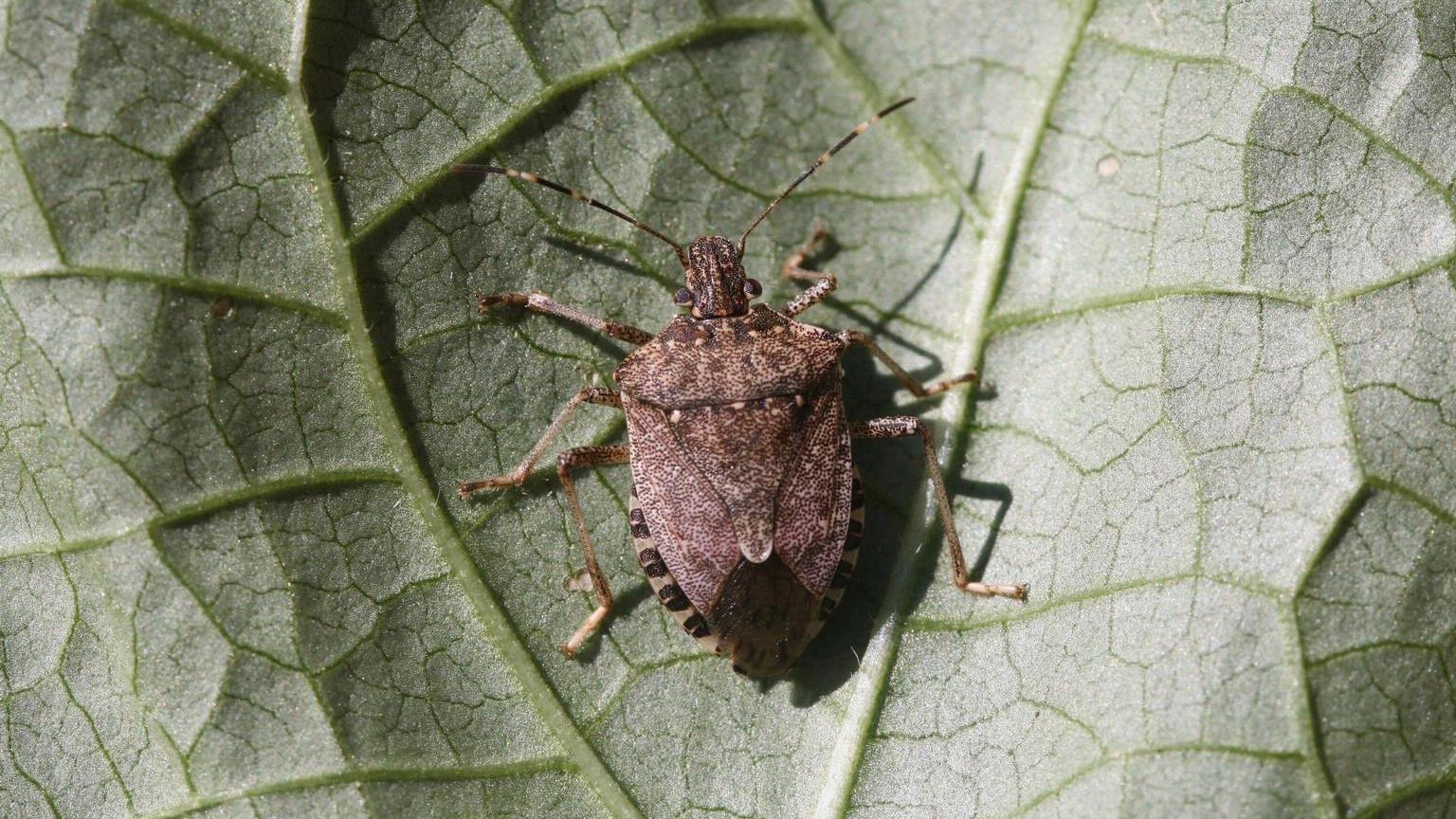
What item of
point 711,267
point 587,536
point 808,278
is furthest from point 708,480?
point 808,278

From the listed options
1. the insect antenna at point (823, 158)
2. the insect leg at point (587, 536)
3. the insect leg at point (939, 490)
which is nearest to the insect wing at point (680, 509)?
the insect leg at point (587, 536)

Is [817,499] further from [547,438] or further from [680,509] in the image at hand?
[547,438]

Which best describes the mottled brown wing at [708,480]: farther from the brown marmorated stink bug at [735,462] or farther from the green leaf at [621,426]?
the green leaf at [621,426]

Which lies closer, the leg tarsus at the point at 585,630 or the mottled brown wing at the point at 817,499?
the mottled brown wing at the point at 817,499

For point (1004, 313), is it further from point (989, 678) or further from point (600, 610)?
point (600, 610)

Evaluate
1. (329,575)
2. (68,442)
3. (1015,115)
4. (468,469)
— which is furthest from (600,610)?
(1015,115)

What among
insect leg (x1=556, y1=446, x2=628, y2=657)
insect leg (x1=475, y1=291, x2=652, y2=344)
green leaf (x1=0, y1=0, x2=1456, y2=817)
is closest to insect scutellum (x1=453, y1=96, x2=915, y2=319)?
green leaf (x1=0, y1=0, x2=1456, y2=817)

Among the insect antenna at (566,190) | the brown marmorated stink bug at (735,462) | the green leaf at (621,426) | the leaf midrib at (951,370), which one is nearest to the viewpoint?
the green leaf at (621,426)

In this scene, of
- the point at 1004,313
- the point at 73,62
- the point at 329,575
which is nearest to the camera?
the point at 73,62
